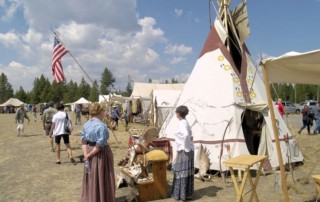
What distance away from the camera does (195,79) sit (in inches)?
379

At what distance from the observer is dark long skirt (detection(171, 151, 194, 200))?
20.1ft

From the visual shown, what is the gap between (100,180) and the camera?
16.7 ft

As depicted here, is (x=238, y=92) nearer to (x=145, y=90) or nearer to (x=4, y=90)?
(x=145, y=90)

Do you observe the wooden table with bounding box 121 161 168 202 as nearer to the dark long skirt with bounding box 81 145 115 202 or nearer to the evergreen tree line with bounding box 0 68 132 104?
the dark long skirt with bounding box 81 145 115 202

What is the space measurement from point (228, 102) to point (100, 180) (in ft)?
15.0

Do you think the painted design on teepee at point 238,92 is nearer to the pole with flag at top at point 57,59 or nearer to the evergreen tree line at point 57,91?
the pole with flag at top at point 57,59

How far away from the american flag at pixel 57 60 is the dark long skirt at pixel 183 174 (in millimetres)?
5971

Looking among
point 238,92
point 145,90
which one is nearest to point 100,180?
point 238,92

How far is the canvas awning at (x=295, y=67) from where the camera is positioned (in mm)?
4828

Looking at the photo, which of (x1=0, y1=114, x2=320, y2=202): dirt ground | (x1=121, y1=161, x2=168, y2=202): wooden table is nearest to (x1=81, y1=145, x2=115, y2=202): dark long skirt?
(x1=121, y1=161, x2=168, y2=202): wooden table

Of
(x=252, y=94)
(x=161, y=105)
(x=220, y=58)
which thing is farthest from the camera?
(x=161, y=105)

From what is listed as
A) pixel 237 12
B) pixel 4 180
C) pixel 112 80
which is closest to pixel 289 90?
pixel 112 80

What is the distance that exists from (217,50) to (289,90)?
56985mm

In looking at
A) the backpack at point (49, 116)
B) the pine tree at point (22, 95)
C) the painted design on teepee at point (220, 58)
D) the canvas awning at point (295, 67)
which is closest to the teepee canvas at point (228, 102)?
the painted design on teepee at point (220, 58)
